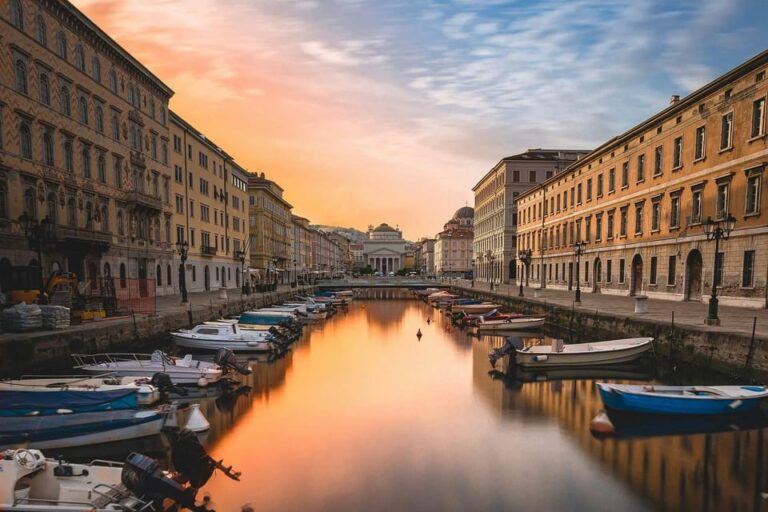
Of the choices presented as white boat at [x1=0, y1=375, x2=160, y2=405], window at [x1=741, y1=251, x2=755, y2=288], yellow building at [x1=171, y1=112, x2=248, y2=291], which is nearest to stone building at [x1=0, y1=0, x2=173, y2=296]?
A: yellow building at [x1=171, y1=112, x2=248, y2=291]

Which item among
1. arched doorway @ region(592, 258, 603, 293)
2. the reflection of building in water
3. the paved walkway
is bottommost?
the reflection of building in water

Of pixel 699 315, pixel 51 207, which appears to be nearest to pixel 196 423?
pixel 51 207

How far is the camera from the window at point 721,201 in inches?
1032

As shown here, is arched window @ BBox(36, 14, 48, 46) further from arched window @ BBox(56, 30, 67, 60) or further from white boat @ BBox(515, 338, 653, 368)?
white boat @ BBox(515, 338, 653, 368)

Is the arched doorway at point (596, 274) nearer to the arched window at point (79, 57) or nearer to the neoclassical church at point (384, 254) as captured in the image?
the arched window at point (79, 57)

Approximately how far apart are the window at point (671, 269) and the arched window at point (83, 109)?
4374 cm

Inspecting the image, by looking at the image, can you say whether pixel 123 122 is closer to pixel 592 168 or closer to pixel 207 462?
pixel 207 462

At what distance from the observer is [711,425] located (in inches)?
493

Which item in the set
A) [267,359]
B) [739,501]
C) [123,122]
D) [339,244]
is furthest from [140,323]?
[339,244]


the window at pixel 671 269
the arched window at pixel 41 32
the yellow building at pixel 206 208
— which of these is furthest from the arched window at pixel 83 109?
the window at pixel 671 269

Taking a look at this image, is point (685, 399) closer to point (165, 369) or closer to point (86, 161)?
point (165, 369)

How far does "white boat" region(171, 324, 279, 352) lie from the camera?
23188 millimetres

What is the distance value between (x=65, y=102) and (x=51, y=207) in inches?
287

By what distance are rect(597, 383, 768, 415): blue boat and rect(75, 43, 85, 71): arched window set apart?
36835 mm
